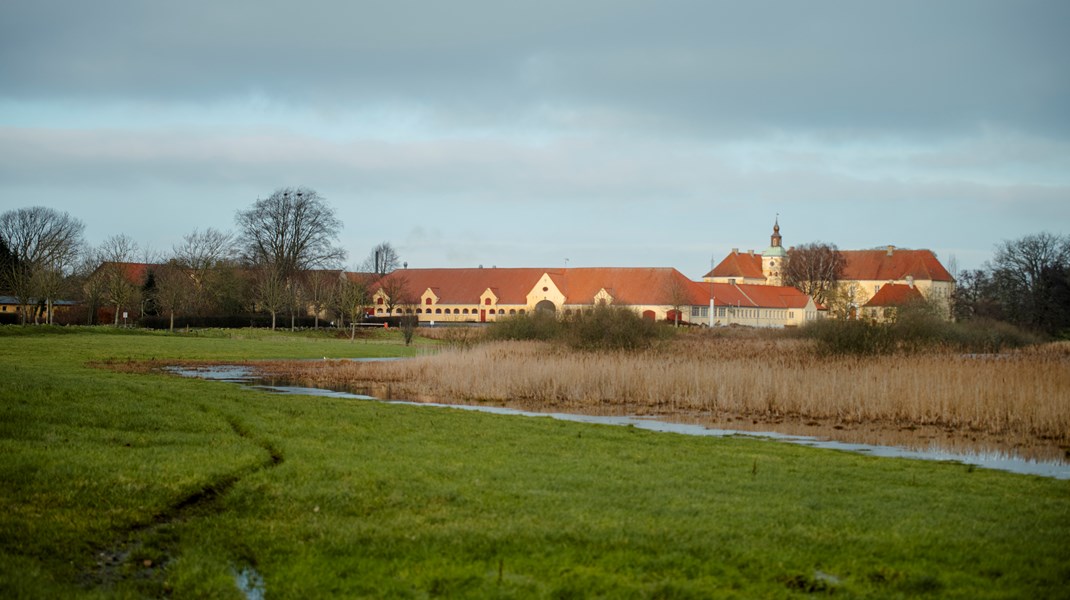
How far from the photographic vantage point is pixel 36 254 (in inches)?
2960

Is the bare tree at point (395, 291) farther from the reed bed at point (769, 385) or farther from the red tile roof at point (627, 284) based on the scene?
the reed bed at point (769, 385)

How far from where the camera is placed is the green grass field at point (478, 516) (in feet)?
24.3

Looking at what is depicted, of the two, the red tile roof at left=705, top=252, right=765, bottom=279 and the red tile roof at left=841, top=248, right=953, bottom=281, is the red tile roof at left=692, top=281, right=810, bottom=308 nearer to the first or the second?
the red tile roof at left=705, top=252, right=765, bottom=279

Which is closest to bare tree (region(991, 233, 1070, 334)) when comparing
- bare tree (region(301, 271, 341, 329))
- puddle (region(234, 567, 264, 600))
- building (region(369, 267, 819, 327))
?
building (region(369, 267, 819, 327))

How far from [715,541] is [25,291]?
6207cm

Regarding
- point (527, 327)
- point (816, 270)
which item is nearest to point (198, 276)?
point (527, 327)

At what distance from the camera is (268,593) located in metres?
7.23

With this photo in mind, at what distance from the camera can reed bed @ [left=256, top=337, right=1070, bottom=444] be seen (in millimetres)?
20484

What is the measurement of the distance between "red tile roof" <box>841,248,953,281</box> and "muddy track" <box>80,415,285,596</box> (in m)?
133


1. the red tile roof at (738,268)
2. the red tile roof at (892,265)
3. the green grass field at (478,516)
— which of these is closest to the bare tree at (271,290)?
the green grass field at (478,516)

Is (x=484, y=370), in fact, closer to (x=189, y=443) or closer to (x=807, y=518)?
(x=189, y=443)

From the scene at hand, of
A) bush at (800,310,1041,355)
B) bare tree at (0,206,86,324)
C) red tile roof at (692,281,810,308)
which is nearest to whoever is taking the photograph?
bush at (800,310,1041,355)

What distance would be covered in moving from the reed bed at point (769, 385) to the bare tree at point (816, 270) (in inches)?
3890

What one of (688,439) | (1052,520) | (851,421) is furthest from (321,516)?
(851,421)
